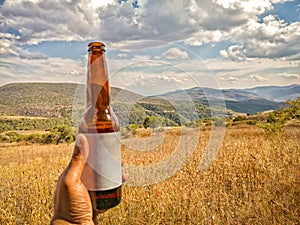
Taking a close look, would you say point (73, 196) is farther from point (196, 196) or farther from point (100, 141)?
point (196, 196)

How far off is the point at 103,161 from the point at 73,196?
26 centimetres

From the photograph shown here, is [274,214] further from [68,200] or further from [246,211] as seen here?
[68,200]

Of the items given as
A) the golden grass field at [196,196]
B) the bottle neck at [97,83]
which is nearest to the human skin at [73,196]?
the bottle neck at [97,83]

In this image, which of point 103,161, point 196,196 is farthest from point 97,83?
point 196,196

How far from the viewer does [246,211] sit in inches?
128

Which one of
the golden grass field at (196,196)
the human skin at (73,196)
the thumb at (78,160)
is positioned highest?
the thumb at (78,160)

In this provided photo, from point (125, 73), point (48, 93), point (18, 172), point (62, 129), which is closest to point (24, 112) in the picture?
point (48, 93)

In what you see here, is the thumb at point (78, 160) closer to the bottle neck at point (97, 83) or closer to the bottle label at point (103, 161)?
the bottle label at point (103, 161)

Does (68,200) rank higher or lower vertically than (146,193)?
higher

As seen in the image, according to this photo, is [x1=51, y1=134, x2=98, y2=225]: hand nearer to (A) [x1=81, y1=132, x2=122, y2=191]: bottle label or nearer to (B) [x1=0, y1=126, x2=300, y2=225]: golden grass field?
(A) [x1=81, y1=132, x2=122, y2=191]: bottle label

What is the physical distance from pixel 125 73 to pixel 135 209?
226cm

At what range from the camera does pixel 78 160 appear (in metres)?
1.36

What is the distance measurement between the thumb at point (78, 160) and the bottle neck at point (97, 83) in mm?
201

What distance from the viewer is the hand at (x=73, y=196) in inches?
53.0
